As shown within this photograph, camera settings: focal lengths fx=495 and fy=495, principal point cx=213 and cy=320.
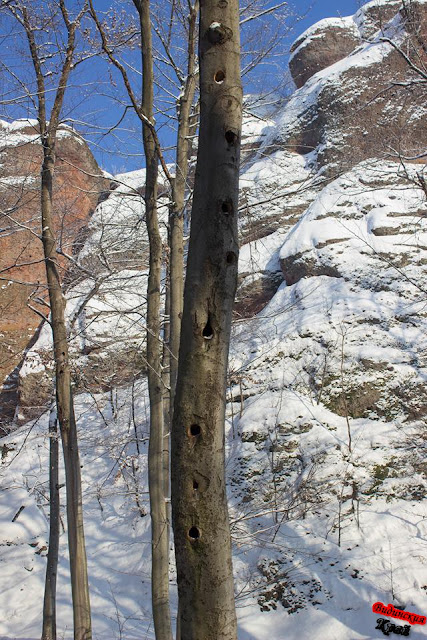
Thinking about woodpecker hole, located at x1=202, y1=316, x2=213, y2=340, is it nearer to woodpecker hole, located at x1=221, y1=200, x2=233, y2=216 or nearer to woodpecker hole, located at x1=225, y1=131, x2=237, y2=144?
woodpecker hole, located at x1=221, y1=200, x2=233, y2=216

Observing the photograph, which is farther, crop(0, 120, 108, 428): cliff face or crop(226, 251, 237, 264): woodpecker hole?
crop(0, 120, 108, 428): cliff face

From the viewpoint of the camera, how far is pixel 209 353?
7.38ft

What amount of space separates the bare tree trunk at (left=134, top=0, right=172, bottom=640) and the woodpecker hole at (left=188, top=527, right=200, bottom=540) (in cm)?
311

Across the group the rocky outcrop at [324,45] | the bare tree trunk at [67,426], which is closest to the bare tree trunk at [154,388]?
the bare tree trunk at [67,426]

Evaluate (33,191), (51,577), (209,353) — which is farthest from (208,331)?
(51,577)

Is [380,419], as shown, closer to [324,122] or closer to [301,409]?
[301,409]

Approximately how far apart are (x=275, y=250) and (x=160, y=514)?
1407 cm

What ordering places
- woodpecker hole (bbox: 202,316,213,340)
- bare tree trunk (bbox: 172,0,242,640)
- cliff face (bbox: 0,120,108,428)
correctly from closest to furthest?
bare tree trunk (bbox: 172,0,242,640) → woodpecker hole (bbox: 202,316,213,340) → cliff face (bbox: 0,120,108,428)

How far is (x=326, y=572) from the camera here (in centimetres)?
864

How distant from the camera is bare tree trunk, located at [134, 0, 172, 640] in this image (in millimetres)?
4871

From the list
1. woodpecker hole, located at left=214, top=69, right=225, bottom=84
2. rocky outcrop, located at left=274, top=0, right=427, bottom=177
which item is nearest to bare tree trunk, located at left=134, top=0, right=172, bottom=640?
woodpecker hole, located at left=214, top=69, right=225, bottom=84

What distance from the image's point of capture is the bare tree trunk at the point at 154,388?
4.87 metres

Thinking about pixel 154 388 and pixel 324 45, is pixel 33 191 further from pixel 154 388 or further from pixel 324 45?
pixel 324 45

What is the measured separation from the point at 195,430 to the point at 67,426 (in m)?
4.54
